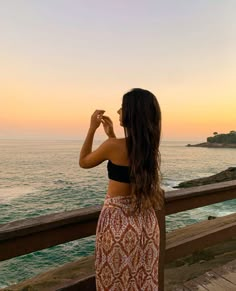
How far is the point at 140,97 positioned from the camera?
2016 millimetres

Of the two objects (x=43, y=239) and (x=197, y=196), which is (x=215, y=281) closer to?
(x=197, y=196)

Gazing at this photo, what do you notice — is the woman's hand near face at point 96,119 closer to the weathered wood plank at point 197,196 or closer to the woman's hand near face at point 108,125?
the woman's hand near face at point 108,125

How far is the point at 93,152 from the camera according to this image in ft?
6.69

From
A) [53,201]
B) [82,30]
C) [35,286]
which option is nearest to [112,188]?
[35,286]

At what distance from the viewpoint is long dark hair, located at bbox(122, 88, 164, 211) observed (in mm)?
2006

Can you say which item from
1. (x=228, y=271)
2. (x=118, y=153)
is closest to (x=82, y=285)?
(x=118, y=153)

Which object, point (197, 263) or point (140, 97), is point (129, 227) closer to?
point (140, 97)

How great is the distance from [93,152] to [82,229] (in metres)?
0.59

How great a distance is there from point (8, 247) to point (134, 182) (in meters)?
0.86

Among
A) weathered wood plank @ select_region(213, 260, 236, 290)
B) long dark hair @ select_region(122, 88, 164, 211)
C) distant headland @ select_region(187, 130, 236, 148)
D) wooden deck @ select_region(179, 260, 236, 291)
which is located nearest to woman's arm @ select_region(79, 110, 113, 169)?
long dark hair @ select_region(122, 88, 164, 211)

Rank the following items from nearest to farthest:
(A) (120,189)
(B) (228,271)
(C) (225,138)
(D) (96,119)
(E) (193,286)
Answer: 1. (A) (120,189)
2. (D) (96,119)
3. (E) (193,286)
4. (B) (228,271)
5. (C) (225,138)

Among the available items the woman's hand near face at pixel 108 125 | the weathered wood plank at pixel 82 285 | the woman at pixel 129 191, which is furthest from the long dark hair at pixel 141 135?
the weathered wood plank at pixel 82 285

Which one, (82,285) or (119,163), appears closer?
(119,163)

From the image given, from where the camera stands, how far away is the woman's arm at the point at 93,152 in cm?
204
